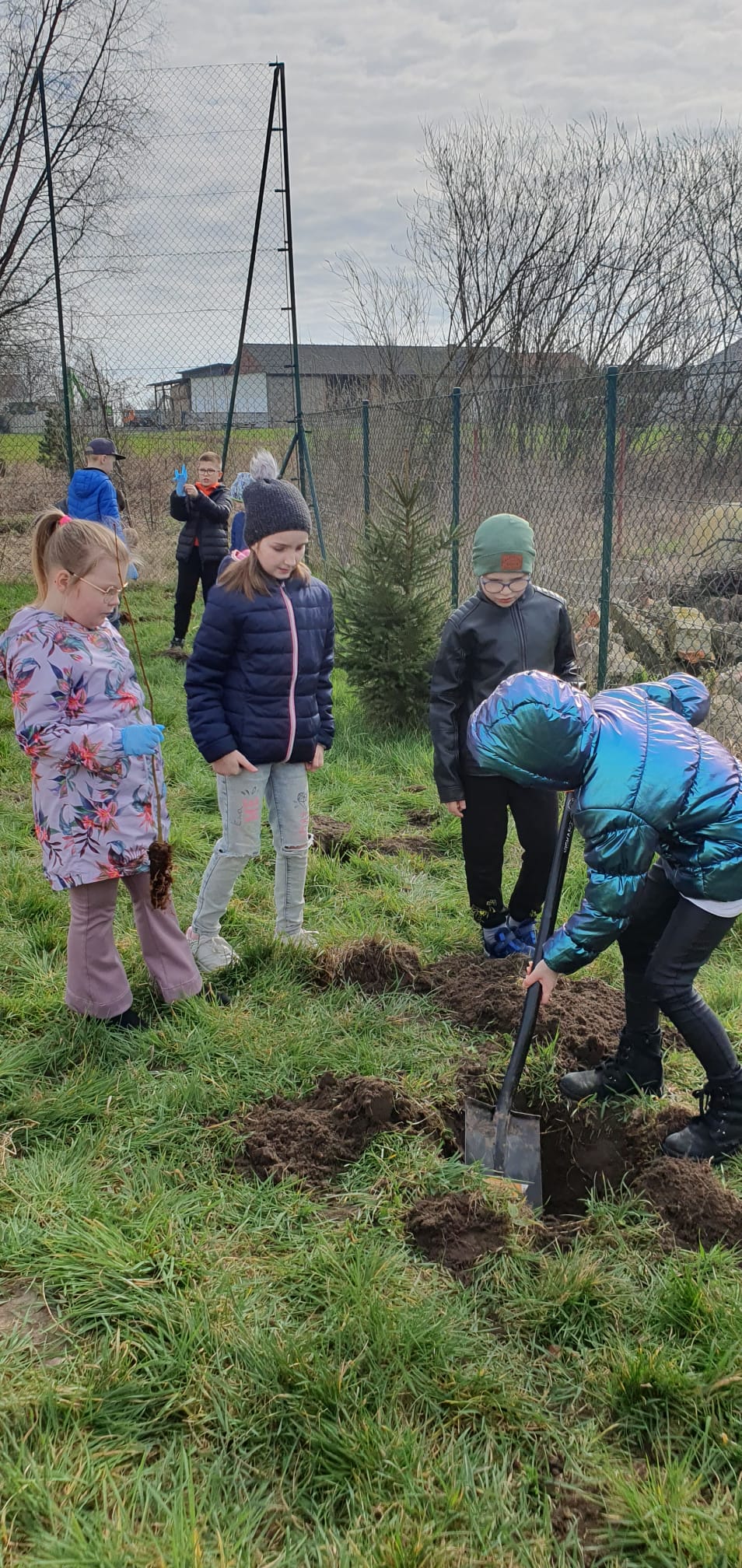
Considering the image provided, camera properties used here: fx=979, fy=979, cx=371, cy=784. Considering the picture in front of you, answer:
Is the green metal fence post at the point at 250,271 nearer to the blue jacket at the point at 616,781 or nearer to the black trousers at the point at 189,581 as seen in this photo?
the black trousers at the point at 189,581

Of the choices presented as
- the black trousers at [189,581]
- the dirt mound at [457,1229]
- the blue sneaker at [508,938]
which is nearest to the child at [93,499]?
the black trousers at [189,581]


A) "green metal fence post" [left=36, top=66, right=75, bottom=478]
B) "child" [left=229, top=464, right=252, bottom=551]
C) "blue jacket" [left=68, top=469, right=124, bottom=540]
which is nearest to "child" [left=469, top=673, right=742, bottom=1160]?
"child" [left=229, top=464, right=252, bottom=551]

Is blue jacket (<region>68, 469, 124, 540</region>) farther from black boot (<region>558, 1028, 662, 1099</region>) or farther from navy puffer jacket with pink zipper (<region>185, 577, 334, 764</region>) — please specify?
black boot (<region>558, 1028, 662, 1099</region>)

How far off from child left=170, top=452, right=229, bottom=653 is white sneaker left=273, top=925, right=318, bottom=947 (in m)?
5.41

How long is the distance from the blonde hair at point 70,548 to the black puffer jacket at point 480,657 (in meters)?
1.20

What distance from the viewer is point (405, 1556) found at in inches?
63.5

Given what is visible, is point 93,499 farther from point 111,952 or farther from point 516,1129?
point 516,1129

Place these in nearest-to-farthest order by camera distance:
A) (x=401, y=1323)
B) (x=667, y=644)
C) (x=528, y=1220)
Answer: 1. (x=401, y=1323)
2. (x=528, y=1220)
3. (x=667, y=644)

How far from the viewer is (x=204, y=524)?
28.5 feet

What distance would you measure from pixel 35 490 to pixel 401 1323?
1264 cm

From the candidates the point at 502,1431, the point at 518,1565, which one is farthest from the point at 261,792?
the point at 518,1565

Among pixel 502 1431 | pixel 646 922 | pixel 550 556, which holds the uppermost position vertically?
pixel 550 556

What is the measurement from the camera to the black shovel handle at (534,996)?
2.65 metres

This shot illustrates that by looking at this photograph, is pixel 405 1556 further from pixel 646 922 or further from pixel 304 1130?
pixel 646 922
